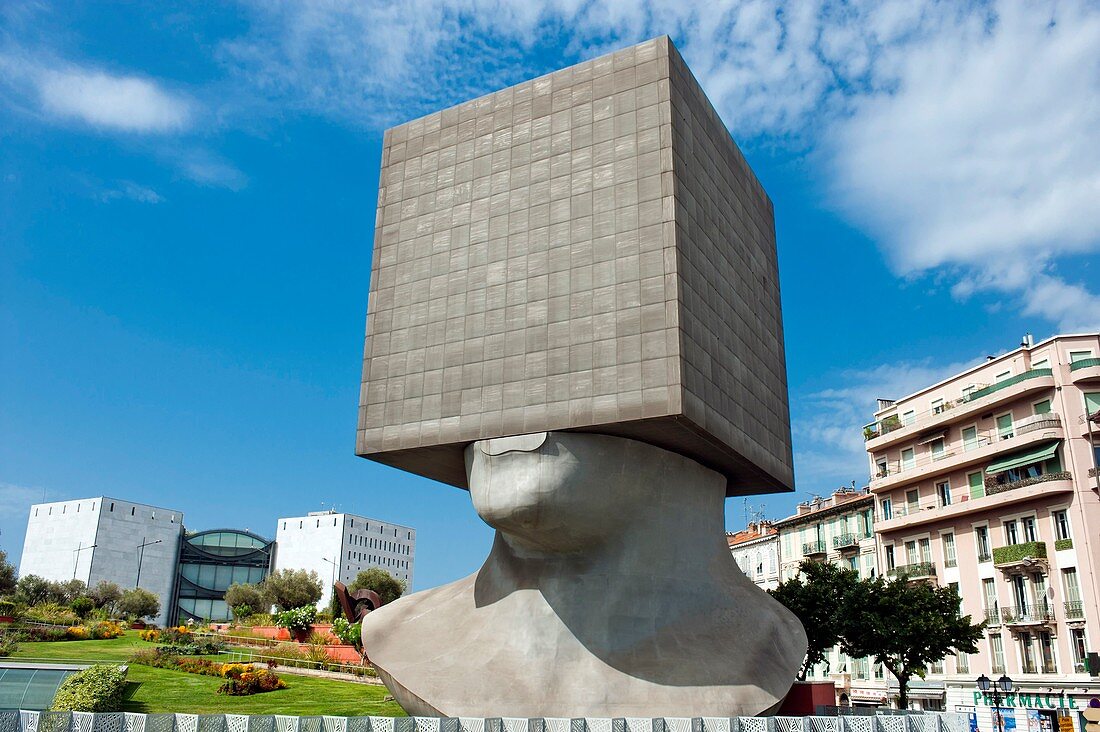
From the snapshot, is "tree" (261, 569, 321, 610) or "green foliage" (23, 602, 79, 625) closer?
"green foliage" (23, 602, 79, 625)

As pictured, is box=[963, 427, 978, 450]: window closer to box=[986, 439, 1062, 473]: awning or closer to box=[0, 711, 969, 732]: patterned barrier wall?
box=[986, 439, 1062, 473]: awning

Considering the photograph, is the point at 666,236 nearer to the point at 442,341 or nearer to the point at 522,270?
the point at 522,270

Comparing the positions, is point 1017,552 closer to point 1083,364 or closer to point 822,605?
point 1083,364

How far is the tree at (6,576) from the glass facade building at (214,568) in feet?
146

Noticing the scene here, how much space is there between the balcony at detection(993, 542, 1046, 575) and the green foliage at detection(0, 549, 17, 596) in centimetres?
7369

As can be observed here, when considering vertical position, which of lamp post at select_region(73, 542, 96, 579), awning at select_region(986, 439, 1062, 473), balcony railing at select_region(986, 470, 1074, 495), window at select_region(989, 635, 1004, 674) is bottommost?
window at select_region(989, 635, 1004, 674)

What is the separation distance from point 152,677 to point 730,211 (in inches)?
1034

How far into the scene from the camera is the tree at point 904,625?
34.3m

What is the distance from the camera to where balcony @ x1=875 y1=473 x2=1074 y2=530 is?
41.8m

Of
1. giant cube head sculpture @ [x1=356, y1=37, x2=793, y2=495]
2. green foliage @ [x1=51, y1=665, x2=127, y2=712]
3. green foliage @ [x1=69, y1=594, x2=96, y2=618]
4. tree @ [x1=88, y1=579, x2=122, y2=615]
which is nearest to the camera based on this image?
green foliage @ [x1=51, y1=665, x2=127, y2=712]

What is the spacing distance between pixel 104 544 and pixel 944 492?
342ft

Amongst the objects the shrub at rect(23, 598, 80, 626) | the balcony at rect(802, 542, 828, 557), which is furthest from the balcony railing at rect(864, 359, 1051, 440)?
the shrub at rect(23, 598, 80, 626)

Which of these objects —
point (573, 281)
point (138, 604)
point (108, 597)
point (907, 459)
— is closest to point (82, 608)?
point (138, 604)

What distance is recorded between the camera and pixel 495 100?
29.6 metres
